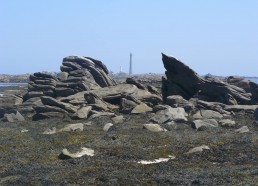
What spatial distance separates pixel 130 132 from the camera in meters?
34.3

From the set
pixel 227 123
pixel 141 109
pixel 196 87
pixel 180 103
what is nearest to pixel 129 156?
pixel 227 123

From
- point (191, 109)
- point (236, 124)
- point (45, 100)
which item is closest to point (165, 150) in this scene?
point (236, 124)

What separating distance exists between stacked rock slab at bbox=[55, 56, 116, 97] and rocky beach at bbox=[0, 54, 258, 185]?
0.48ft

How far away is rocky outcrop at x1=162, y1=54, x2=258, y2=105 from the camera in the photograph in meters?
50.1

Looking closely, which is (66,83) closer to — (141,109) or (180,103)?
(141,109)

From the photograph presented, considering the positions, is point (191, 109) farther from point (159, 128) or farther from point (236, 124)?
point (159, 128)

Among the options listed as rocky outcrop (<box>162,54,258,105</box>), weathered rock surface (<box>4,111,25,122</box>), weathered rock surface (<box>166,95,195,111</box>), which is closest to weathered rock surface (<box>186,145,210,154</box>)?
weathered rock surface (<box>166,95,195,111</box>)

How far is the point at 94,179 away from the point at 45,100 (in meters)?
28.1

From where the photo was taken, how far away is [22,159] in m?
27.1

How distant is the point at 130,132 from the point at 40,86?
2837 cm

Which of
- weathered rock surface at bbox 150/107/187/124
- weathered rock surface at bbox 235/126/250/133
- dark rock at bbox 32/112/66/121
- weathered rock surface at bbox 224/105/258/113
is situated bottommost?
dark rock at bbox 32/112/66/121

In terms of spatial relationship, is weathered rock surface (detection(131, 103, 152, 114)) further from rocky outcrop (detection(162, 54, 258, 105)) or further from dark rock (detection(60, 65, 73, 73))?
dark rock (detection(60, 65, 73, 73))

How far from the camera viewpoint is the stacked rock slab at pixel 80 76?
57.7 metres

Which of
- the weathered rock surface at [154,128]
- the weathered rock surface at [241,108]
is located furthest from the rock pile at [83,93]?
the weathered rock surface at [154,128]
